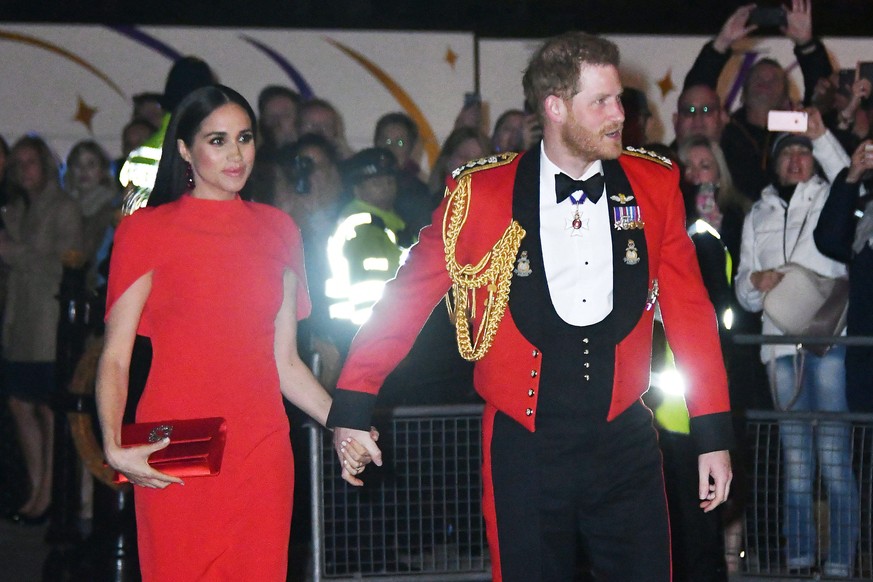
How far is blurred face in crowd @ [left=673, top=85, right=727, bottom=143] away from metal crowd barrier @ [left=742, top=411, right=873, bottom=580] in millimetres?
2291

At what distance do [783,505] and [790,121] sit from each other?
6.91ft

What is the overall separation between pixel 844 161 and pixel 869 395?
50.4 inches

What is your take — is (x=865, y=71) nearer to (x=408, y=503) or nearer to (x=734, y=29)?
(x=734, y=29)

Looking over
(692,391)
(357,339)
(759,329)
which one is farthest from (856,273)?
(357,339)

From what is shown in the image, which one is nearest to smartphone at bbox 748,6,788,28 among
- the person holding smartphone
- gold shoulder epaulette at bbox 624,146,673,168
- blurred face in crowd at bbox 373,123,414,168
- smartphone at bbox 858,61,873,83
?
the person holding smartphone

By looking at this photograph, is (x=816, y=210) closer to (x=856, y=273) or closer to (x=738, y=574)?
(x=856, y=273)

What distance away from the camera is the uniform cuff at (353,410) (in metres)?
Answer: 4.06

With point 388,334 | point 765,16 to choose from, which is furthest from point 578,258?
point 765,16

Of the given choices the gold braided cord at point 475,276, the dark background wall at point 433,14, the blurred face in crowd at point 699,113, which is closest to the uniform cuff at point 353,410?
the gold braided cord at point 475,276

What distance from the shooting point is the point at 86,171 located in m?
9.00

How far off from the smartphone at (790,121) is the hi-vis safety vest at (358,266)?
2146 millimetres

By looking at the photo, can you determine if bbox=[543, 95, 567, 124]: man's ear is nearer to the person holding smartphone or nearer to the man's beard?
the man's beard

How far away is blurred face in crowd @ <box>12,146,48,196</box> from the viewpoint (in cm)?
889

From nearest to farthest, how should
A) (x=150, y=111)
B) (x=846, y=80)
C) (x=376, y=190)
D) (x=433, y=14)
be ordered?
(x=376, y=190) < (x=846, y=80) < (x=150, y=111) < (x=433, y=14)
